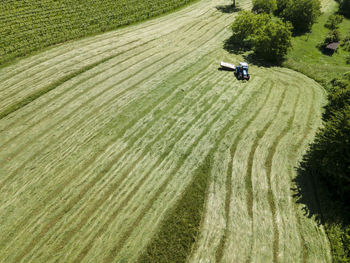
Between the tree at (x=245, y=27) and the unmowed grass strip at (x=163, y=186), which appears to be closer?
the unmowed grass strip at (x=163, y=186)

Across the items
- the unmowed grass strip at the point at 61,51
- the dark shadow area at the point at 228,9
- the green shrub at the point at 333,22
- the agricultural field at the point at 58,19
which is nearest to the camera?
the unmowed grass strip at the point at 61,51

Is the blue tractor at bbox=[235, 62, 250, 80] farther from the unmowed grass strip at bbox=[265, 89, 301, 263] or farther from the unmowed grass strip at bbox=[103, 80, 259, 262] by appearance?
the unmowed grass strip at bbox=[265, 89, 301, 263]

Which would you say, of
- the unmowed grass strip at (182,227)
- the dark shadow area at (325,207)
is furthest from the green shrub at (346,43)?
the unmowed grass strip at (182,227)

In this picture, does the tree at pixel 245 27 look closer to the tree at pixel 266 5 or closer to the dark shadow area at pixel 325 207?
the tree at pixel 266 5

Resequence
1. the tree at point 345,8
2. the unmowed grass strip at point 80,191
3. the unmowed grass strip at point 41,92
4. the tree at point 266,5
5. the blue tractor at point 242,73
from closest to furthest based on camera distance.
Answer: the unmowed grass strip at point 80,191, the unmowed grass strip at point 41,92, the blue tractor at point 242,73, the tree at point 266,5, the tree at point 345,8

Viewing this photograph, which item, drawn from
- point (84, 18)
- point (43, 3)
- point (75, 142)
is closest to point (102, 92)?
point (75, 142)

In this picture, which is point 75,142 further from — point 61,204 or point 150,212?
point 150,212

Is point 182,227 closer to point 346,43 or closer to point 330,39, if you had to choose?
point 330,39

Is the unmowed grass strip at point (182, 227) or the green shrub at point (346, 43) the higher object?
the green shrub at point (346, 43)
